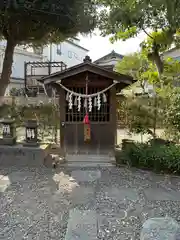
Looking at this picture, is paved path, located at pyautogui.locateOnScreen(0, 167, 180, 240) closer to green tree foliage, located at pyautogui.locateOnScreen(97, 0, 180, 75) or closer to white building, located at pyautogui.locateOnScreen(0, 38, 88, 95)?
green tree foliage, located at pyautogui.locateOnScreen(97, 0, 180, 75)

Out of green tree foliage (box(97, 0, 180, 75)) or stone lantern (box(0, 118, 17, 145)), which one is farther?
green tree foliage (box(97, 0, 180, 75))

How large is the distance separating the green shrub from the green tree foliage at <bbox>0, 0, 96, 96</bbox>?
418 centimetres

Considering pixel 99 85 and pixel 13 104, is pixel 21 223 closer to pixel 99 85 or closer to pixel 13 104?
pixel 99 85

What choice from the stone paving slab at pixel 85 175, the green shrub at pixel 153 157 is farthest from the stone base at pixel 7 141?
the green shrub at pixel 153 157

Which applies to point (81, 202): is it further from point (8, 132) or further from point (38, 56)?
point (38, 56)

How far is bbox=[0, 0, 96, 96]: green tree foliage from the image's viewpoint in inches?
269

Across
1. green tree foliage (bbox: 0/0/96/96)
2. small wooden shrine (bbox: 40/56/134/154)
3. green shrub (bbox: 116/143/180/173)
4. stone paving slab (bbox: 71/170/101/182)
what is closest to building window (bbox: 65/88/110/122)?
small wooden shrine (bbox: 40/56/134/154)

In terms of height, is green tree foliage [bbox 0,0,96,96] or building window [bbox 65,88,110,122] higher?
green tree foliage [bbox 0,0,96,96]

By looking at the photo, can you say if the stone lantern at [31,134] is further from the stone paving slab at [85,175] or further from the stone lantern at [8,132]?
the stone paving slab at [85,175]

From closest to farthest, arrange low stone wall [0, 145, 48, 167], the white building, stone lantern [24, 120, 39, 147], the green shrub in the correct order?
the green shrub, low stone wall [0, 145, 48, 167], stone lantern [24, 120, 39, 147], the white building

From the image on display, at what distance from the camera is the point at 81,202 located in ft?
14.8

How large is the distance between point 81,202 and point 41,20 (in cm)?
539

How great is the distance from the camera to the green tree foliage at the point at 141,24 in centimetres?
799

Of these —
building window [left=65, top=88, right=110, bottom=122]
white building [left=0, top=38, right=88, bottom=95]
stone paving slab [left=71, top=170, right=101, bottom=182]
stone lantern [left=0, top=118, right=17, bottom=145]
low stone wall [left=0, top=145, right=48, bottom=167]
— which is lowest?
stone paving slab [left=71, top=170, right=101, bottom=182]
